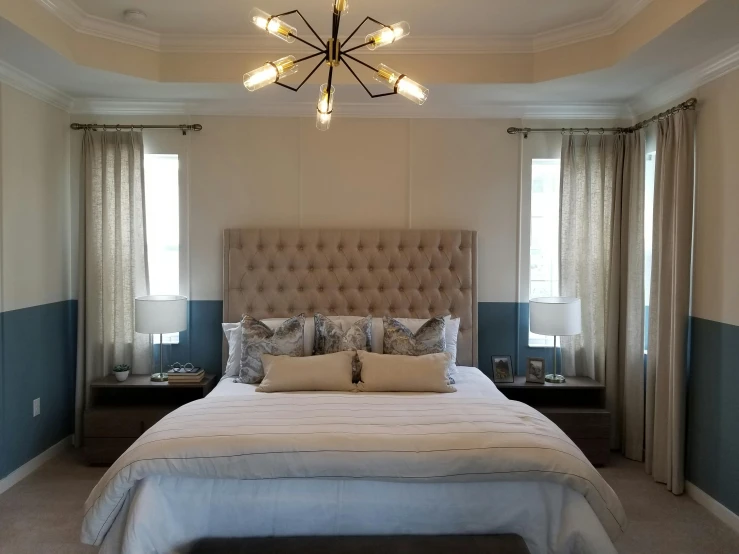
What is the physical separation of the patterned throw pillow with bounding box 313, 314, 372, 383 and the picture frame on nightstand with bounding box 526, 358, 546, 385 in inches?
47.9

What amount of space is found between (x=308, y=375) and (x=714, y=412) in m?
2.41

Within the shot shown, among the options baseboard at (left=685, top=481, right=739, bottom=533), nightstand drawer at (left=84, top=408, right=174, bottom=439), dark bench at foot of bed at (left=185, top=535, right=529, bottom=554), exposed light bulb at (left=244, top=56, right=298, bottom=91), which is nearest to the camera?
dark bench at foot of bed at (left=185, top=535, right=529, bottom=554)

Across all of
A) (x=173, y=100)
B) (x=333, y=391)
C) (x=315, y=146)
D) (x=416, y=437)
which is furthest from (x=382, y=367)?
(x=173, y=100)

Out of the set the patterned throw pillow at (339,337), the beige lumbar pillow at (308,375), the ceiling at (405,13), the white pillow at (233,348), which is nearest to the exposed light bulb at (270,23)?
the ceiling at (405,13)

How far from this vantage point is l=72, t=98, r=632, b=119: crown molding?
171 inches

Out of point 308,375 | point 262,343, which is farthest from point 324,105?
point 262,343

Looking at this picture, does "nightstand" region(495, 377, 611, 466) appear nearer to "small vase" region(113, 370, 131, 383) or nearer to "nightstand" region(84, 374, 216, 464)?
"nightstand" region(84, 374, 216, 464)

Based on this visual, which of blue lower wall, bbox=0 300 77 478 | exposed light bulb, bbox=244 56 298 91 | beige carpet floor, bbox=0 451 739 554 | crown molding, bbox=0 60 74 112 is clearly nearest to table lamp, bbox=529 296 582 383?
beige carpet floor, bbox=0 451 739 554

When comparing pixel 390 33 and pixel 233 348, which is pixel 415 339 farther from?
pixel 390 33

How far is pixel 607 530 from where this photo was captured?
7.89 ft

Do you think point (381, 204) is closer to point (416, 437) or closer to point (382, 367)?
point (382, 367)

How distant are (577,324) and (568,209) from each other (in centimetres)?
89

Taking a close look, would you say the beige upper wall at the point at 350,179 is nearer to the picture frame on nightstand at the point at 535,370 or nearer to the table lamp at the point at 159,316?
the table lamp at the point at 159,316

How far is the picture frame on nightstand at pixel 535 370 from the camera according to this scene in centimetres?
411
